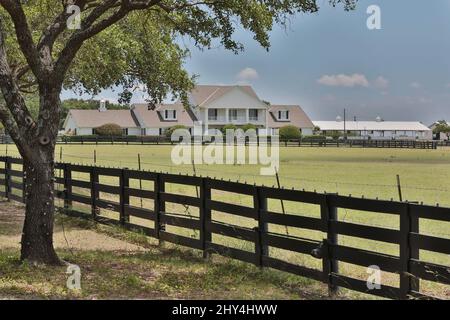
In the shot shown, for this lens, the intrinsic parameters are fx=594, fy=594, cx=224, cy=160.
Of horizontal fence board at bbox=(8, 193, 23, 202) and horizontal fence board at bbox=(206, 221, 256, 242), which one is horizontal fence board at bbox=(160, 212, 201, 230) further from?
horizontal fence board at bbox=(8, 193, 23, 202)

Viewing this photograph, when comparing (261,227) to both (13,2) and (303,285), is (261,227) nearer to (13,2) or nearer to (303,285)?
(303,285)

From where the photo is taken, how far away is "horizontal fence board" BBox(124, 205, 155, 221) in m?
12.6

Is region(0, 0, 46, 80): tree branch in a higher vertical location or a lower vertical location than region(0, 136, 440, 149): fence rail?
higher

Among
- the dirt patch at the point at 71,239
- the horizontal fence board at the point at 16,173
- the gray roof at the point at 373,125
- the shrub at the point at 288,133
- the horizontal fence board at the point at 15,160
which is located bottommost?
the dirt patch at the point at 71,239

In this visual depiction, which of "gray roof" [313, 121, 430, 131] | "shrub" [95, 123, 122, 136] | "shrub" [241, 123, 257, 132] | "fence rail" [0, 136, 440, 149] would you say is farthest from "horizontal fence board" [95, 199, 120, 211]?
"gray roof" [313, 121, 430, 131]

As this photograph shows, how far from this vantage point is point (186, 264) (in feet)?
33.9

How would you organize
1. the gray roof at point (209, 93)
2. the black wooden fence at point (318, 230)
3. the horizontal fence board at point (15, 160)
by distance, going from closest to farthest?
the black wooden fence at point (318, 230)
the horizontal fence board at point (15, 160)
the gray roof at point (209, 93)

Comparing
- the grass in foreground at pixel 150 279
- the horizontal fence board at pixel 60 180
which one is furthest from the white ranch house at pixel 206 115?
the grass in foreground at pixel 150 279

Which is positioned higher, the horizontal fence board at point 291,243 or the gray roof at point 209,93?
the gray roof at point 209,93

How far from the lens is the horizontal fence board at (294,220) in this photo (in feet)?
28.5

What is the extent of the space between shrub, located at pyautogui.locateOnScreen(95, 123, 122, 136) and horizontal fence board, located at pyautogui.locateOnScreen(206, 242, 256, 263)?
98.0m

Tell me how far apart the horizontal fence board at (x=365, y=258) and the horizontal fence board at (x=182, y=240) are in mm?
3327

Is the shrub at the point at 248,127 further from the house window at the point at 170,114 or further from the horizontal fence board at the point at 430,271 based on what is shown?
the horizontal fence board at the point at 430,271

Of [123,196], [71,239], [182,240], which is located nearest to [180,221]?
[182,240]
